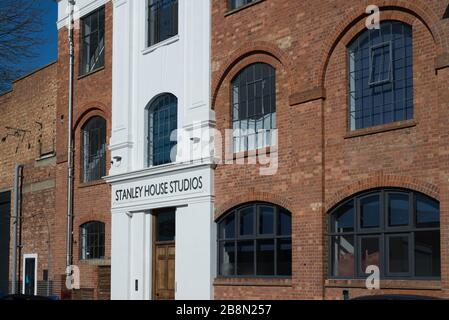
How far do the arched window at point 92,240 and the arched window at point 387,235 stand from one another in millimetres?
10027

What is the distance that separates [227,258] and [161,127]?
498 centimetres

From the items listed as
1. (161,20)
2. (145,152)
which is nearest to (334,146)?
(145,152)

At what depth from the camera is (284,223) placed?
57.8ft

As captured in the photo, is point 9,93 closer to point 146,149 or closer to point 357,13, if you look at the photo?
point 146,149

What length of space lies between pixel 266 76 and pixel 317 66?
196cm

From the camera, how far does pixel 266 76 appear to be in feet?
60.5

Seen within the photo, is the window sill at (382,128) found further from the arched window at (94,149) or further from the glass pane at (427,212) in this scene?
the arched window at (94,149)

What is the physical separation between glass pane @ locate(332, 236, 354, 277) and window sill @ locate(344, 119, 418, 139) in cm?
226

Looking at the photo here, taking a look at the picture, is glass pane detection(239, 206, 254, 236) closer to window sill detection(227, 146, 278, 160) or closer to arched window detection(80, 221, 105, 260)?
window sill detection(227, 146, 278, 160)

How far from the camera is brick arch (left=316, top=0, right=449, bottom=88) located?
14367 mm

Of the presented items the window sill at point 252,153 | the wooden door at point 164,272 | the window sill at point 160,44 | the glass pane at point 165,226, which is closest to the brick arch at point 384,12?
the window sill at point 252,153
